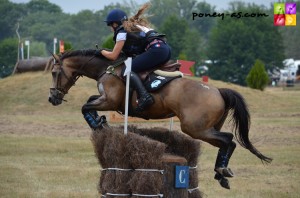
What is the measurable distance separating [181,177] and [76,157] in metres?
7.03

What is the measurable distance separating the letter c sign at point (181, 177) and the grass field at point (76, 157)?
2.38 m

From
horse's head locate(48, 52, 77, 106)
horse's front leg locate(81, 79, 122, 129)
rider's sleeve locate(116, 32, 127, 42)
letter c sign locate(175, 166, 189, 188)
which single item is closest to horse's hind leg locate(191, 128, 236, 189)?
letter c sign locate(175, 166, 189, 188)

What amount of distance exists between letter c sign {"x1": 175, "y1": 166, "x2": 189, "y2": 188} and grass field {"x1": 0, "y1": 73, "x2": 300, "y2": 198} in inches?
93.9

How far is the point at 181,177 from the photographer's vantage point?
29.3ft

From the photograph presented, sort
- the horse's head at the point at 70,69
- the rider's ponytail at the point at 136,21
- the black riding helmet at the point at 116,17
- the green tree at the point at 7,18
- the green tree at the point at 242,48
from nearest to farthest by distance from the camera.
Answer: the rider's ponytail at the point at 136,21
the black riding helmet at the point at 116,17
the horse's head at the point at 70,69
the green tree at the point at 242,48
the green tree at the point at 7,18

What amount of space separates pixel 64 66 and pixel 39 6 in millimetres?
140353

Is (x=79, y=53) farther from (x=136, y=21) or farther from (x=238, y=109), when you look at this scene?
(x=238, y=109)

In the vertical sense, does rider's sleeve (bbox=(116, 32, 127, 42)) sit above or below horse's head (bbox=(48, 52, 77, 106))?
A: above

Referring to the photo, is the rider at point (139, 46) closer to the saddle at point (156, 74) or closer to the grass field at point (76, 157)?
the saddle at point (156, 74)

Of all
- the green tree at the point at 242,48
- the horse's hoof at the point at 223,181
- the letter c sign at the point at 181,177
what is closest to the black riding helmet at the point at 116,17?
the letter c sign at the point at 181,177

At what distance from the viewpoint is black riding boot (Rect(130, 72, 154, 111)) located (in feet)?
30.8

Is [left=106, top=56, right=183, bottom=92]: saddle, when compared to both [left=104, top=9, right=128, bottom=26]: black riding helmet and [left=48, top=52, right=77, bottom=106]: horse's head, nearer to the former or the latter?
[left=104, top=9, right=128, bottom=26]: black riding helmet

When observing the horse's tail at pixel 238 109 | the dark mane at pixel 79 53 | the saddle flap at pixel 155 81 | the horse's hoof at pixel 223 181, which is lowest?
the horse's hoof at pixel 223 181

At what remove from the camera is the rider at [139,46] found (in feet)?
31.2
